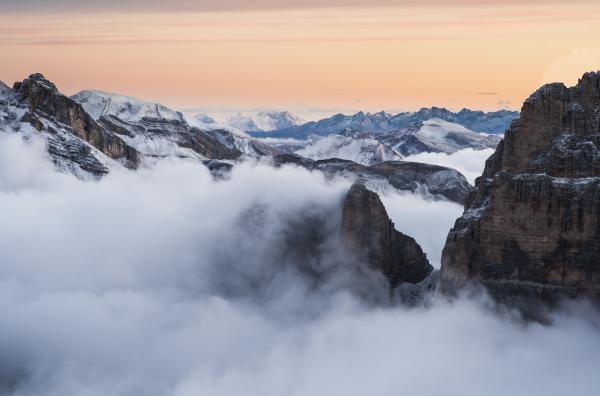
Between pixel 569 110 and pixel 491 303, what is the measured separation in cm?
2930

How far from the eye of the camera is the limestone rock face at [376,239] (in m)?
191

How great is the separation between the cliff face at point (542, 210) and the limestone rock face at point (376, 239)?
19.7m

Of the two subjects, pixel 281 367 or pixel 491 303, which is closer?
pixel 491 303

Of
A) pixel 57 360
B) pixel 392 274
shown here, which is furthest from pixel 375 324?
pixel 57 360

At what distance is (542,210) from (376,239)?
36253 mm

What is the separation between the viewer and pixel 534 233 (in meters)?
162

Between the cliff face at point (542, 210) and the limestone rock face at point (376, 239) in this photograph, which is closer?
the cliff face at point (542, 210)

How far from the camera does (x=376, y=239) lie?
627ft

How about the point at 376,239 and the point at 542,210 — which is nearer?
the point at 542,210

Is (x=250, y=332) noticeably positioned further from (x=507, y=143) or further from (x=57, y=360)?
(x=507, y=143)

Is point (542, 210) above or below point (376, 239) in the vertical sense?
above

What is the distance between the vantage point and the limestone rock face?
19138 cm

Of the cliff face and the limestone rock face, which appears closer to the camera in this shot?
the cliff face

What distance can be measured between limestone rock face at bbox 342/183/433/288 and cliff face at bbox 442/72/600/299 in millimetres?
19716
